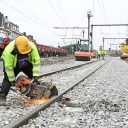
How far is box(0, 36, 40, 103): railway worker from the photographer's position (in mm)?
8297

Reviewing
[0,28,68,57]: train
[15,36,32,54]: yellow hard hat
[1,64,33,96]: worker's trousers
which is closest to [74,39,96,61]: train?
[0,28,68,57]: train

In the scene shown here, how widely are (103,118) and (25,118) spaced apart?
150 cm

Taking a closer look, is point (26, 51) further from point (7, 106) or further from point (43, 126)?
point (43, 126)

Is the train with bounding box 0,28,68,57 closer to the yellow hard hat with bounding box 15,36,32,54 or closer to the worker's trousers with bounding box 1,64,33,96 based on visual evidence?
the worker's trousers with bounding box 1,64,33,96

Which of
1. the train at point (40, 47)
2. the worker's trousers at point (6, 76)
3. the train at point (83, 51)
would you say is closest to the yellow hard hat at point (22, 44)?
the worker's trousers at point (6, 76)

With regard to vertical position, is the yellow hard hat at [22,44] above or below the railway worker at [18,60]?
above

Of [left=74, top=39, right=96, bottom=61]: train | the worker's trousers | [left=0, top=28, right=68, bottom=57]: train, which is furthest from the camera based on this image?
[left=74, top=39, right=96, bottom=61]: train

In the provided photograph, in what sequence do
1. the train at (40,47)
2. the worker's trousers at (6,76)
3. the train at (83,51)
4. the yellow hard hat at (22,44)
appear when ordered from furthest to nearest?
the train at (83,51), the train at (40,47), the worker's trousers at (6,76), the yellow hard hat at (22,44)

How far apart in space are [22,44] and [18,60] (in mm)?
512

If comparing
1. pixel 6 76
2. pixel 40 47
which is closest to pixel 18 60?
pixel 6 76

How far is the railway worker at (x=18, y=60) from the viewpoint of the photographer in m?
8.30

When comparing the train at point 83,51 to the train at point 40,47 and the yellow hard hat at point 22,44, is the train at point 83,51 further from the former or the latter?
→ the yellow hard hat at point 22,44

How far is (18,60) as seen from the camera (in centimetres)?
862

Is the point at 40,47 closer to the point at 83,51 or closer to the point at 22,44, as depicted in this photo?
the point at 83,51
